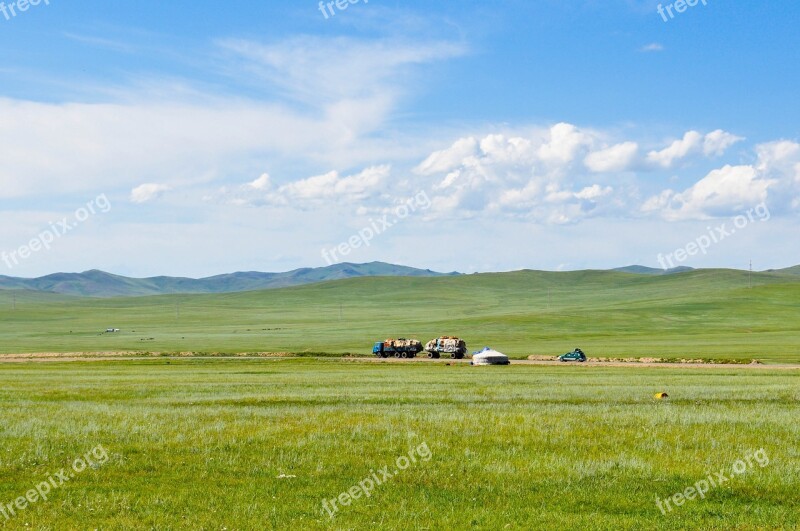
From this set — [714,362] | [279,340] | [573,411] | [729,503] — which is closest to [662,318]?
[279,340]

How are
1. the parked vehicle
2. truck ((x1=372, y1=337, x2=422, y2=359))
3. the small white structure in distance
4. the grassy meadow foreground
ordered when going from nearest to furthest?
the grassy meadow foreground, the small white structure in distance, the parked vehicle, truck ((x1=372, y1=337, x2=422, y2=359))

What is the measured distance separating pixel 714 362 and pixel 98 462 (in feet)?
223

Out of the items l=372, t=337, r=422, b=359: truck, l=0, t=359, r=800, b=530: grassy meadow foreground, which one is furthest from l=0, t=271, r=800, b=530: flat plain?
l=372, t=337, r=422, b=359: truck

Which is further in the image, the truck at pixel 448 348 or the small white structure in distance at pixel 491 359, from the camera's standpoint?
the truck at pixel 448 348

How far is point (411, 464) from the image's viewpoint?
60.4 feet

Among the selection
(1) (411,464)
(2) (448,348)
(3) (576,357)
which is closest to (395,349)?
(2) (448,348)

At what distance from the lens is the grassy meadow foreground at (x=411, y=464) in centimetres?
1419

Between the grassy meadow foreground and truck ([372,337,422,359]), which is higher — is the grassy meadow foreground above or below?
above

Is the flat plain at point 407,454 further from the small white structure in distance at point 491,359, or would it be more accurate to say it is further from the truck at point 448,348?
the truck at point 448,348

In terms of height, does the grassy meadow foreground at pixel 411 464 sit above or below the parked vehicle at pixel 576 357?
above

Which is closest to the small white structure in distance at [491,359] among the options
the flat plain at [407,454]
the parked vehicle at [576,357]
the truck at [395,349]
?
the parked vehicle at [576,357]

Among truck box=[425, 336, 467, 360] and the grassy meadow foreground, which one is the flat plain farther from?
truck box=[425, 336, 467, 360]

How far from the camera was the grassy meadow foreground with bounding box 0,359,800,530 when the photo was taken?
46.5 feet

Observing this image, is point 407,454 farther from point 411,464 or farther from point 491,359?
point 491,359
